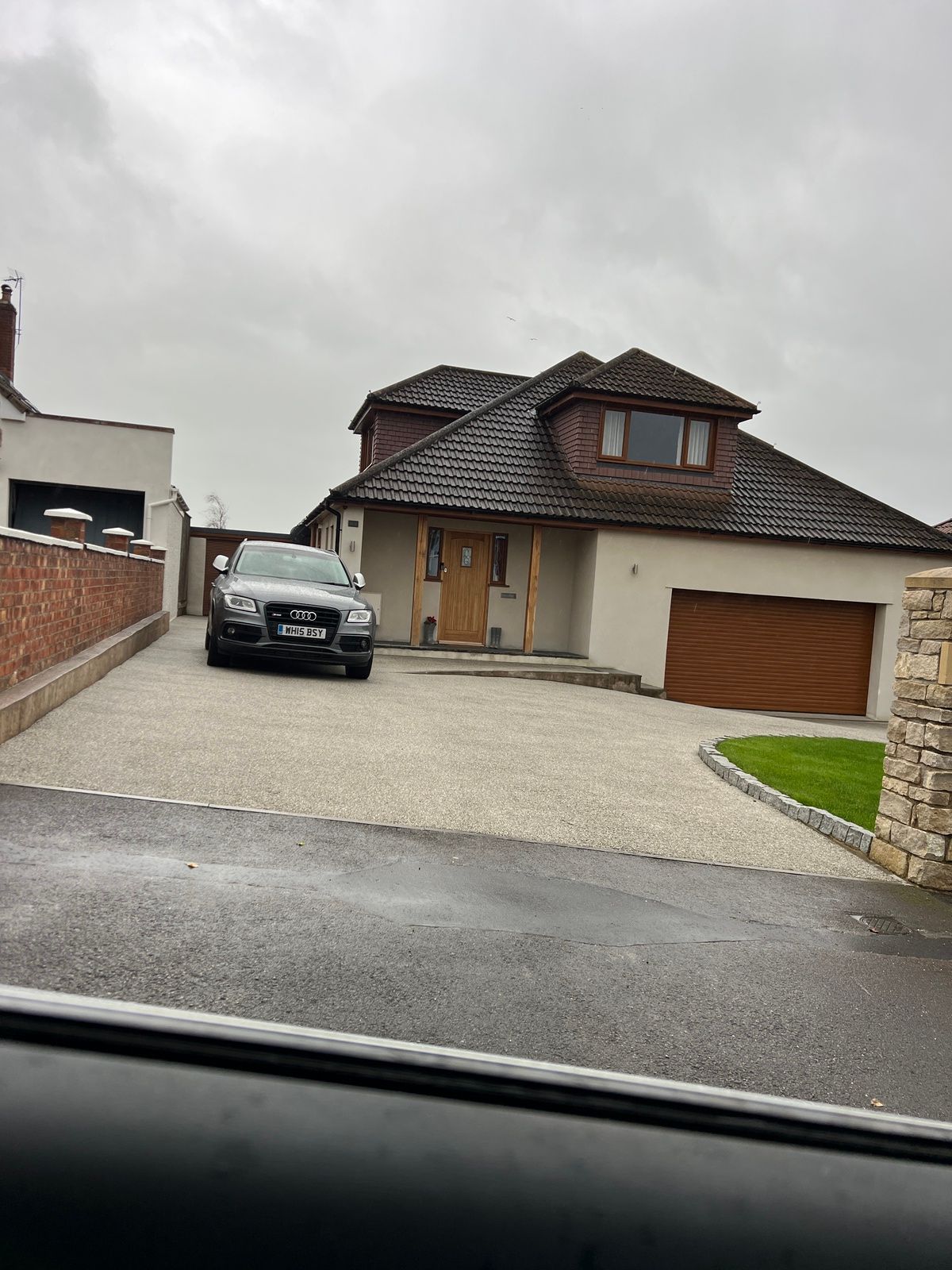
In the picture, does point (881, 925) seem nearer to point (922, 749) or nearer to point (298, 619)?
point (922, 749)

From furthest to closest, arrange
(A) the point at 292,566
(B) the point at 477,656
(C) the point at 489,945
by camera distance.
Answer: (B) the point at 477,656
(A) the point at 292,566
(C) the point at 489,945

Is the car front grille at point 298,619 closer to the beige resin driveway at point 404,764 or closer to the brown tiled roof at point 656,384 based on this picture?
the beige resin driveway at point 404,764

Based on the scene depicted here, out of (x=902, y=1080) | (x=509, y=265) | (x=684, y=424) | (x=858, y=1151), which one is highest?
(x=509, y=265)

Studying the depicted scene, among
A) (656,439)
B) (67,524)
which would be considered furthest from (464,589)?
(67,524)

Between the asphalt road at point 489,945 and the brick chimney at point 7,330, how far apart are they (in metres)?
25.4

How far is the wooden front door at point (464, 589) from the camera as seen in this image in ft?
75.5

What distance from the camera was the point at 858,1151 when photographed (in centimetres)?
62

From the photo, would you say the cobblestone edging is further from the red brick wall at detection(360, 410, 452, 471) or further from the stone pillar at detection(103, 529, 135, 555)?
the red brick wall at detection(360, 410, 452, 471)

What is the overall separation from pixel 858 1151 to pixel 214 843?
509 centimetres

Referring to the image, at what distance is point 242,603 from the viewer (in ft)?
43.1

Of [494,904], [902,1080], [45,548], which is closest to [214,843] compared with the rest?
[494,904]

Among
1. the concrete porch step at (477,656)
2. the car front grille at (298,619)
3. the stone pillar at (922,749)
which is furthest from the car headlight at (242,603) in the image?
the stone pillar at (922,749)

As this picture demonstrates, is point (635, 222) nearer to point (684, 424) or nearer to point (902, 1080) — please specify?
point (684, 424)

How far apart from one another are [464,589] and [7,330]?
15539mm
